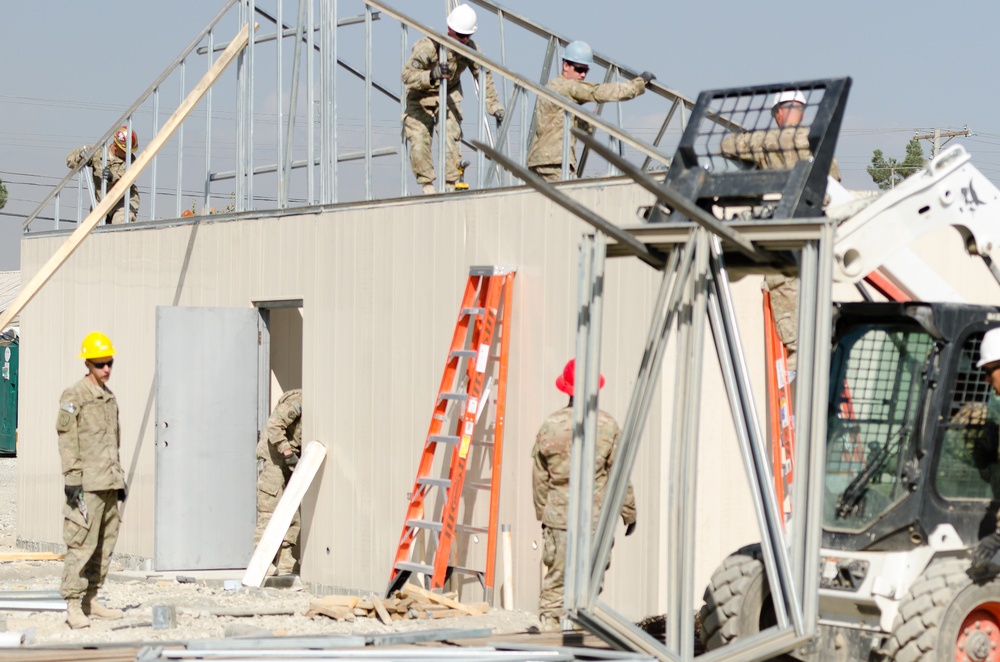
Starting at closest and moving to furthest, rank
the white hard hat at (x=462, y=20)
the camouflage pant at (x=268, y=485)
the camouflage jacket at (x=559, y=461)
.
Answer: the camouflage jacket at (x=559, y=461) < the white hard hat at (x=462, y=20) < the camouflage pant at (x=268, y=485)

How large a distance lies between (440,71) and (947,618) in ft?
24.2

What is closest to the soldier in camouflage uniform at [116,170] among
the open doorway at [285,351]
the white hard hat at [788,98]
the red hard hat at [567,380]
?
the open doorway at [285,351]

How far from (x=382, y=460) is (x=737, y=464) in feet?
11.3

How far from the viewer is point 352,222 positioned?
12883 mm

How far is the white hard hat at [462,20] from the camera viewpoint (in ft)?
41.1

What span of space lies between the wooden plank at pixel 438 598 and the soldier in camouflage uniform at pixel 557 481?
798mm

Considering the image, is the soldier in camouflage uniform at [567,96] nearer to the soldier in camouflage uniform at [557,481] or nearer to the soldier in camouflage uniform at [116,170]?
the soldier in camouflage uniform at [557,481]

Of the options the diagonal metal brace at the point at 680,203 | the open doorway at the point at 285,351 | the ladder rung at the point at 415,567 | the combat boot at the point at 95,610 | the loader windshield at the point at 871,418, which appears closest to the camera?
the diagonal metal brace at the point at 680,203

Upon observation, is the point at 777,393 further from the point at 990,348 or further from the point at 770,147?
the point at 770,147

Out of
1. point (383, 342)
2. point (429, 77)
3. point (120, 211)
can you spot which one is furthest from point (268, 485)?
point (120, 211)

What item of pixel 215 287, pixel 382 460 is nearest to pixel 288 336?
pixel 215 287

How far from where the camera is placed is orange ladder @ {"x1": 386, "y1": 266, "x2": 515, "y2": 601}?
11.2m

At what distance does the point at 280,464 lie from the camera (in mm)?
13930

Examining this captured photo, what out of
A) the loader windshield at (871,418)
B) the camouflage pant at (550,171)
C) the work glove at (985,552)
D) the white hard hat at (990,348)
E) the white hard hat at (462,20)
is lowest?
the work glove at (985,552)
